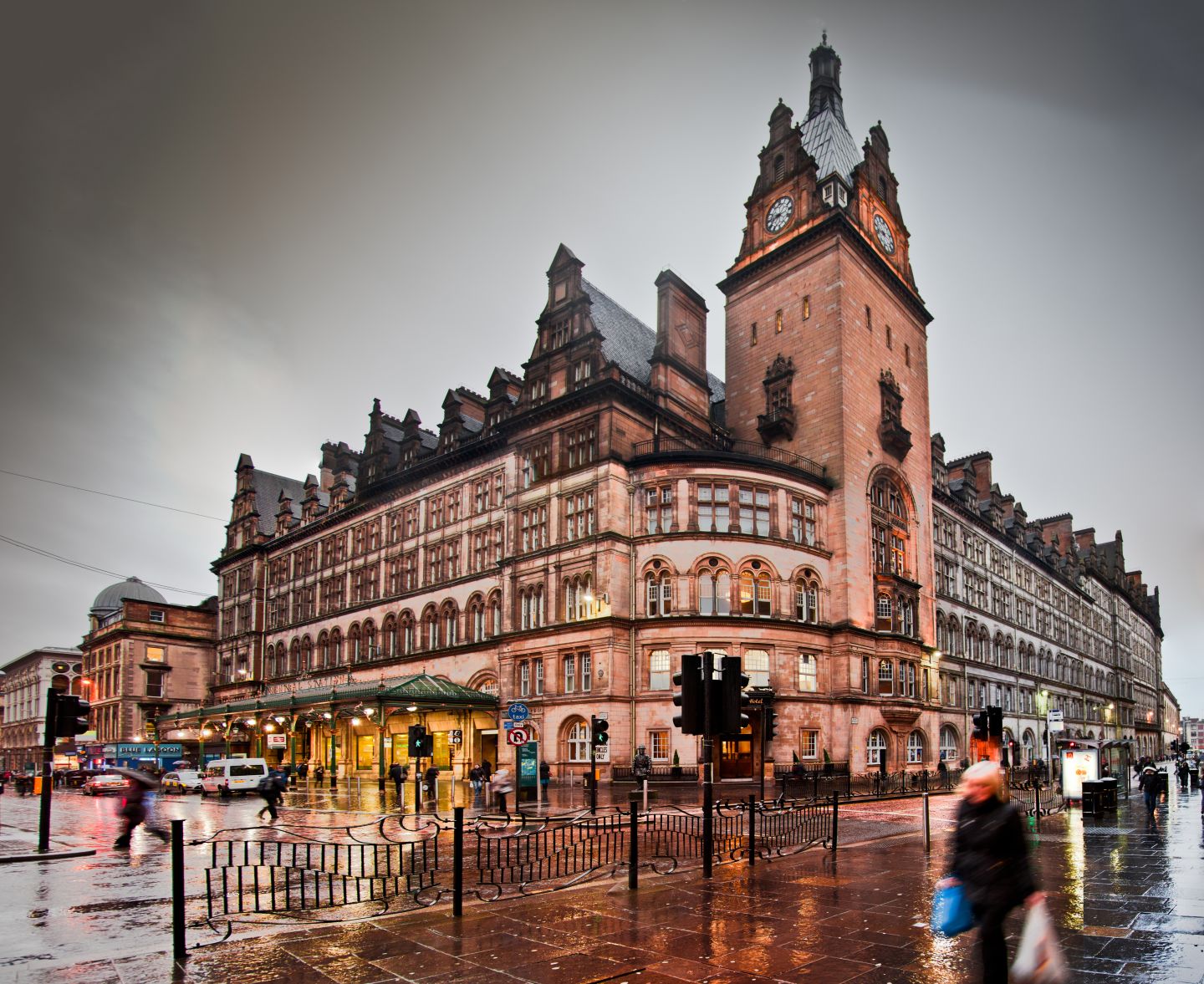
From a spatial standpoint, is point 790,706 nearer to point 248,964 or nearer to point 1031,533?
point 248,964

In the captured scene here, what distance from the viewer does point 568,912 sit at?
1109 centimetres

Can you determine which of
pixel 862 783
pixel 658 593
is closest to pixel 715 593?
pixel 658 593

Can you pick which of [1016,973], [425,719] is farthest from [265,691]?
[1016,973]

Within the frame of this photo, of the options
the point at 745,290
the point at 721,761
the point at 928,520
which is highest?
the point at 745,290

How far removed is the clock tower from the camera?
4850 cm

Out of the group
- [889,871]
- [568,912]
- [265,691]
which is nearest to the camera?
[568,912]

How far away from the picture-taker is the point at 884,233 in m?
57.0

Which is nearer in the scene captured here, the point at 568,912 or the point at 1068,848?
the point at 568,912

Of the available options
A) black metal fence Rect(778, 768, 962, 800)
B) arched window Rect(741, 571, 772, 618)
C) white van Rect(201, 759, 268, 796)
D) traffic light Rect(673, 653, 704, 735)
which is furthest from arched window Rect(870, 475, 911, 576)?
traffic light Rect(673, 653, 704, 735)

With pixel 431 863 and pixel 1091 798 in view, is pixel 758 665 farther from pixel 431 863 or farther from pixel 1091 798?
pixel 431 863

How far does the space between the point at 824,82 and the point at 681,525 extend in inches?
1416

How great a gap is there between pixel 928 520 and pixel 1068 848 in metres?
41.2

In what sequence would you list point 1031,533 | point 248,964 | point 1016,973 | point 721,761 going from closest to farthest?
1. point 1016,973
2. point 248,964
3. point 721,761
4. point 1031,533

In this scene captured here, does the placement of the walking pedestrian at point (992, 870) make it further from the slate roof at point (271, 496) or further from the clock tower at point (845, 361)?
the slate roof at point (271, 496)
